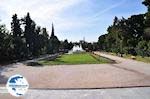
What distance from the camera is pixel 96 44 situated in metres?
139

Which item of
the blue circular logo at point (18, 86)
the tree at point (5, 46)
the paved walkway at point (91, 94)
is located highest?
the tree at point (5, 46)

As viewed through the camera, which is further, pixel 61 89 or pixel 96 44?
pixel 96 44

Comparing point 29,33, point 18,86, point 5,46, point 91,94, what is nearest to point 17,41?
point 5,46

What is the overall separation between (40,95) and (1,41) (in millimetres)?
29702

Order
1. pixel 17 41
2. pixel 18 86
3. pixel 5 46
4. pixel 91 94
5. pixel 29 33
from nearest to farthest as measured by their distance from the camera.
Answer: pixel 18 86, pixel 91 94, pixel 5 46, pixel 17 41, pixel 29 33

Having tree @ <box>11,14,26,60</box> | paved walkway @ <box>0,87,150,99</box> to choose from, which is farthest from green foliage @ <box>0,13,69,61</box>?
paved walkway @ <box>0,87,150,99</box>

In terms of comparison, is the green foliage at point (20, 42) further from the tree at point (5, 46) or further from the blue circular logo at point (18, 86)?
the blue circular logo at point (18, 86)

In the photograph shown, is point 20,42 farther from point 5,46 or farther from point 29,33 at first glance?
point 29,33

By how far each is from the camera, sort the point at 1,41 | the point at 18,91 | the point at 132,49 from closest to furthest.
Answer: the point at 18,91 < the point at 1,41 < the point at 132,49

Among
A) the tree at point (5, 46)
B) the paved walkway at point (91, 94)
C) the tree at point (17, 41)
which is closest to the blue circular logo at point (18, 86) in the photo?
the paved walkway at point (91, 94)

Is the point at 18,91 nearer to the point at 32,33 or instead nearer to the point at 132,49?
the point at 132,49

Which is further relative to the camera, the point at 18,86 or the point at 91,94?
the point at 91,94

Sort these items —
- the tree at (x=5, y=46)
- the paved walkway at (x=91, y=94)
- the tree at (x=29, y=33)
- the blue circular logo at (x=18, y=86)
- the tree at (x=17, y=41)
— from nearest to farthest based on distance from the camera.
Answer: the blue circular logo at (x=18, y=86) < the paved walkway at (x=91, y=94) < the tree at (x=5, y=46) < the tree at (x=17, y=41) < the tree at (x=29, y=33)

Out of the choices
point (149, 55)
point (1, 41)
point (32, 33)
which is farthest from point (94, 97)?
point (32, 33)
